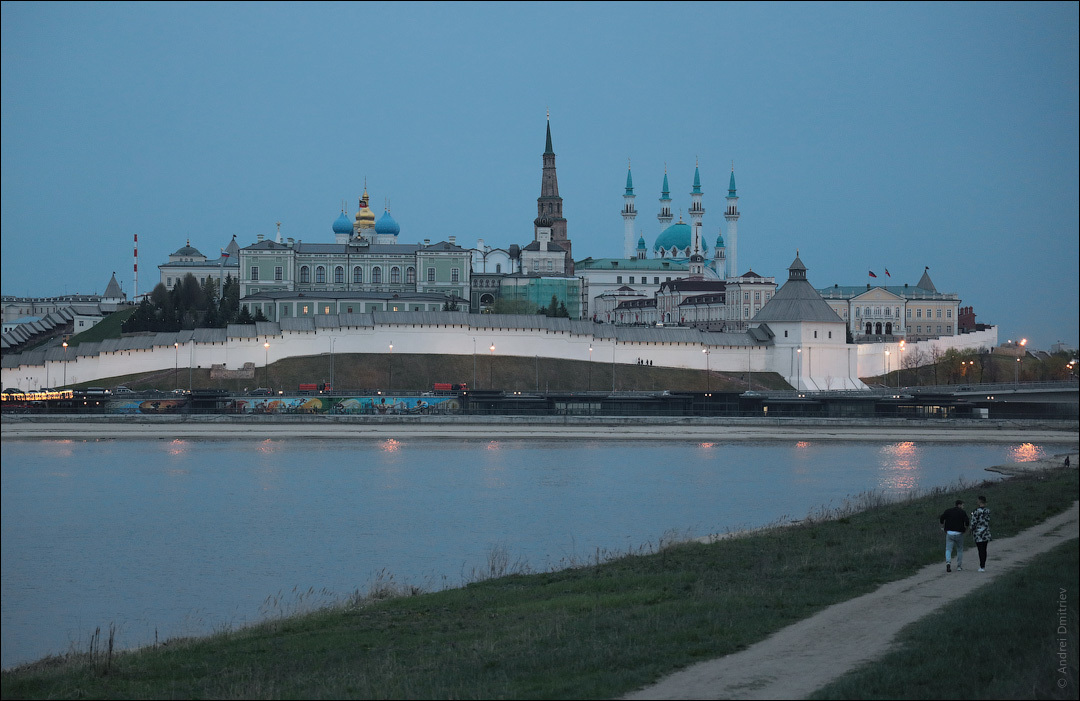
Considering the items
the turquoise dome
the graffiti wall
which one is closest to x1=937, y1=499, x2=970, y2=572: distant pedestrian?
the graffiti wall

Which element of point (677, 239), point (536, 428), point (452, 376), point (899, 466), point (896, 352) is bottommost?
point (899, 466)

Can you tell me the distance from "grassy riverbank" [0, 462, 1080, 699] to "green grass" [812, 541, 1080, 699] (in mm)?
67

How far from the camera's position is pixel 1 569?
9.45 metres

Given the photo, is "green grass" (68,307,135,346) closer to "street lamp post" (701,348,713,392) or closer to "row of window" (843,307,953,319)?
"street lamp post" (701,348,713,392)

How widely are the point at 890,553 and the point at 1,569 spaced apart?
10.3 metres

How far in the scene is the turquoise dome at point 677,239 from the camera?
11925 cm

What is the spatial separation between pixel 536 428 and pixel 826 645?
35062 millimetres

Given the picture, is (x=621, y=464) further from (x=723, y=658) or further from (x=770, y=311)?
(x=770, y=311)

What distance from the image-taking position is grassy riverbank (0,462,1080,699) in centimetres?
936

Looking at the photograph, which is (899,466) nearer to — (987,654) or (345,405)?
(345,405)

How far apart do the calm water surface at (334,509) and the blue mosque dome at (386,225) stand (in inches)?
2133

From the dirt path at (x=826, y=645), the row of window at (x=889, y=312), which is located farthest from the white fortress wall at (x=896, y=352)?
the dirt path at (x=826, y=645)

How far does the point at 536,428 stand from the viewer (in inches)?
1759

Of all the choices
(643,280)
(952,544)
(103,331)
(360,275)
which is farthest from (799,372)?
(643,280)
